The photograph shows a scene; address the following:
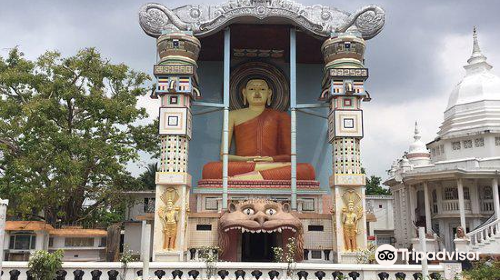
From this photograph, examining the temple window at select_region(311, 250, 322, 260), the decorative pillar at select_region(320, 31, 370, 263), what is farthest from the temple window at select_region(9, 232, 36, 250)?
the decorative pillar at select_region(320, 31, 370, 263)

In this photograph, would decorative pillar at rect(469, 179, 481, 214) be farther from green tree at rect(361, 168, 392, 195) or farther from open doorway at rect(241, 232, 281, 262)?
green tree at rect(361, 168, 392, 195)

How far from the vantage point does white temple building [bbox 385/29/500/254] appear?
74.8 feet

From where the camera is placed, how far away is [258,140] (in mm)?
22156

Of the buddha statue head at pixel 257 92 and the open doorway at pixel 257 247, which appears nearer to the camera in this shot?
the open doorway at pixel 257 247

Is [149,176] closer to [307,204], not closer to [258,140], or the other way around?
[258,140]

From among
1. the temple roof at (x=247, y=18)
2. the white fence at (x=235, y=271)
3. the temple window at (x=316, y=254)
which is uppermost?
the temple roof at (x=247, y=18)

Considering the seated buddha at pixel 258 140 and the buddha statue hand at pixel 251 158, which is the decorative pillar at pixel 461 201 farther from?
the buddha statue hand at pixel 251 158

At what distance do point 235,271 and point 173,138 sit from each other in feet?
25.6

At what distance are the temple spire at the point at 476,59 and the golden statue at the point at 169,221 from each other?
21.2m

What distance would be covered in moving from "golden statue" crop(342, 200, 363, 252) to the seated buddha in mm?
3409

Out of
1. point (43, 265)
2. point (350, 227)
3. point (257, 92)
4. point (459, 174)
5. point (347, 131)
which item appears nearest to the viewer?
point (43, 265)

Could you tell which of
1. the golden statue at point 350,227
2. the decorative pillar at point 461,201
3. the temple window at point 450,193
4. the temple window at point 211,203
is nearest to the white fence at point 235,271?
the golden statue at point 350,227

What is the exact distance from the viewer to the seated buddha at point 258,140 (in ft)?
67.3

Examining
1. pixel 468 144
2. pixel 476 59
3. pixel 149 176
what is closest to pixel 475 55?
pixel 476 59
